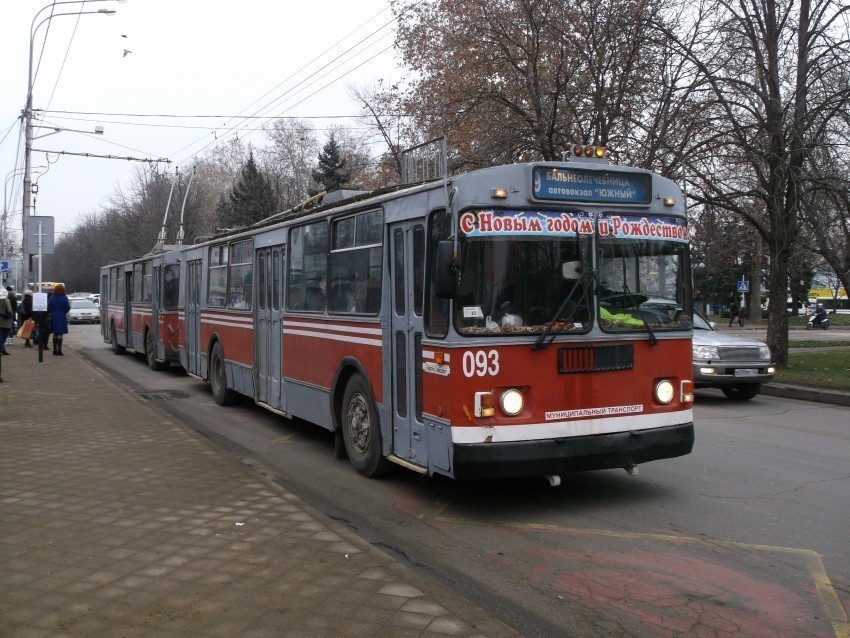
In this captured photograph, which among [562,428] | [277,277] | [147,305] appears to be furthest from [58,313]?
[562,428]

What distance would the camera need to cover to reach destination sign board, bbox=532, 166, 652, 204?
658 cm

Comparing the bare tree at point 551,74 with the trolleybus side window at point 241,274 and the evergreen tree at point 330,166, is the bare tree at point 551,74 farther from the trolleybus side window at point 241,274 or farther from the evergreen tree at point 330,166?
the evergreen tree at point 330,166

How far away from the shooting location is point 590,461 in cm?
659

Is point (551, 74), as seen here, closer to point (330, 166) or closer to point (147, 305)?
Result: point (147, 305)

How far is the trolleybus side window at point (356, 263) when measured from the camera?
781 cm

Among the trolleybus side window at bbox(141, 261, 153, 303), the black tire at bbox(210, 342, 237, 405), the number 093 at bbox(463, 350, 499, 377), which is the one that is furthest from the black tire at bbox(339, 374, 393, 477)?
the trolleybus side window at bbox(141, 261, 153, 303)

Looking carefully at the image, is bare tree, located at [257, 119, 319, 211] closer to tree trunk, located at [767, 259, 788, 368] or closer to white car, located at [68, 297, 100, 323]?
white car, located at [68, 297, 100, 323]

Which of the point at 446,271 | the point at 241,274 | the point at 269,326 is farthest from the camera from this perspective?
the point at 241,274

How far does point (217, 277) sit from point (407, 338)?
7.49 m

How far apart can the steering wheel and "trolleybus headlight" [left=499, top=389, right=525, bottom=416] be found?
1175 millimetres

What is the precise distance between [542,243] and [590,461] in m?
1.84

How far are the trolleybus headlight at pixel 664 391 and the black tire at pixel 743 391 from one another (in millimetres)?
8166

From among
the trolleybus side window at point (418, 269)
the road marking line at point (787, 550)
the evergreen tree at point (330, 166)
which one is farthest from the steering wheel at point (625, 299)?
the evergreen tree at point (330, 166)

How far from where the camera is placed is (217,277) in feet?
45.0
